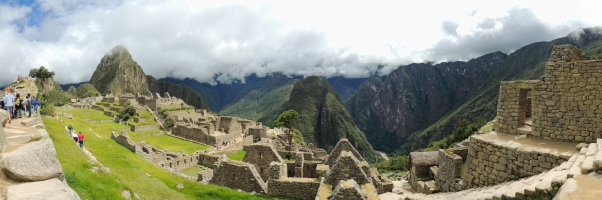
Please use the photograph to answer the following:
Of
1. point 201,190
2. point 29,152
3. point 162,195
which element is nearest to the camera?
point 29,152

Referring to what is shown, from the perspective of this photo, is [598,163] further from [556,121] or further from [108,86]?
[108,86]

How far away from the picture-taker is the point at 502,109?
1013 cm

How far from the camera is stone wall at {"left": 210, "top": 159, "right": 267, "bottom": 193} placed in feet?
42.7

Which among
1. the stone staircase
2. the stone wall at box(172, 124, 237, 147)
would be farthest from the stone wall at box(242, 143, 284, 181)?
the stone wall at box(172, 124, 237, 147)

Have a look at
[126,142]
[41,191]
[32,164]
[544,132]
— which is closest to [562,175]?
[544,132]

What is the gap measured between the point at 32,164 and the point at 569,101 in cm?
1161

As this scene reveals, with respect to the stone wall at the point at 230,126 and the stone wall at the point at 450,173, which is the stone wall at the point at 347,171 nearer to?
the stone wall at the point at 450,173

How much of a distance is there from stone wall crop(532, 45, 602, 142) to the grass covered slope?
144 m

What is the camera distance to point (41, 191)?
468 centimetres

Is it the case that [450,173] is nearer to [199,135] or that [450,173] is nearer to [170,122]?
[199,135]

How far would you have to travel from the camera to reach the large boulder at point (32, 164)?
4965 mm

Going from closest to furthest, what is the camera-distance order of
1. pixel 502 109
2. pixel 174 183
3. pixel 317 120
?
pixel 502 109 → pixel 174 183 → pixel 317 120

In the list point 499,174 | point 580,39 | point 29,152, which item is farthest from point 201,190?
point 580,39

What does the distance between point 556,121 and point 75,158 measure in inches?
568
